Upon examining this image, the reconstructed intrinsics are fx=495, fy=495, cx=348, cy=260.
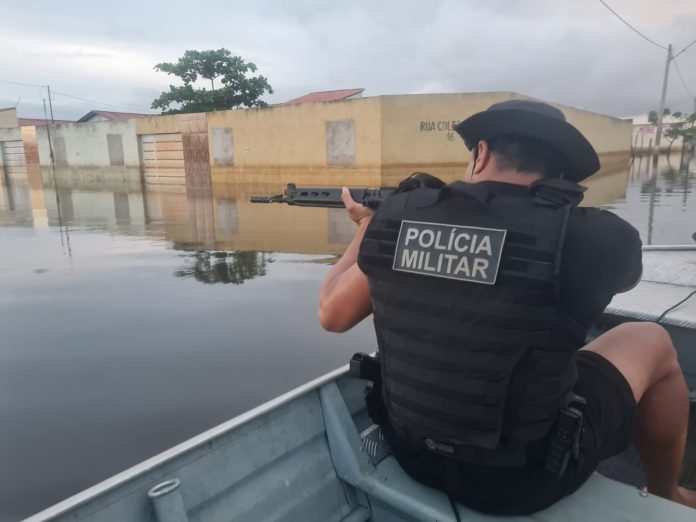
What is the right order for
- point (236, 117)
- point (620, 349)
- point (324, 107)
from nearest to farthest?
point (620, 349), point (324, 107), point (236, 117)

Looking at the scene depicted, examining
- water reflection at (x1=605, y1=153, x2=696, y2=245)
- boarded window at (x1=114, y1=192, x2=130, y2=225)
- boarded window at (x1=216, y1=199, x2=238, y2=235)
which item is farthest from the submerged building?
water reflection at (x1=605, y1=153, x2=696, y2=245)

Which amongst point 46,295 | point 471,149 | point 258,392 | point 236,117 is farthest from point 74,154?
point 471,149

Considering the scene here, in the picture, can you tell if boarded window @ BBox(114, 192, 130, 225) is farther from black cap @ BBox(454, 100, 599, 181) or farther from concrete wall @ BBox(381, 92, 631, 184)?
black cap @ BBox(454, 100, 599, 181)

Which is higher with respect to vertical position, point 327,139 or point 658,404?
point 327,139

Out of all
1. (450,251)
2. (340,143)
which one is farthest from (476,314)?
(340,143)

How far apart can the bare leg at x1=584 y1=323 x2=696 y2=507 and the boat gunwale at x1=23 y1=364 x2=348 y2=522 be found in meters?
1.01

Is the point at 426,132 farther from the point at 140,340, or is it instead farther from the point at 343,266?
the point at 343,266

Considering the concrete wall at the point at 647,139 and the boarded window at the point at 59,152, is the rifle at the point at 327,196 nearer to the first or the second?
the boarded window at the point at 59,152

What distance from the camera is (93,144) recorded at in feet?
91.3

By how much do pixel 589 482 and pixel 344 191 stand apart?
4.79 ft

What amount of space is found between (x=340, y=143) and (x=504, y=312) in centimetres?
1857

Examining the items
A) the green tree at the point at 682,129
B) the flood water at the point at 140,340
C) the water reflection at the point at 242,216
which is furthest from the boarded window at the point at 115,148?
the green tree at the point at 682,129

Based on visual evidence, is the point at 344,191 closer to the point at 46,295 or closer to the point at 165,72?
the point at 46,295

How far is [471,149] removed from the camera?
57.0 inches
